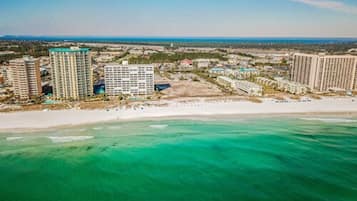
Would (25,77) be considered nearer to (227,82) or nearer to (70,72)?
(70,72)

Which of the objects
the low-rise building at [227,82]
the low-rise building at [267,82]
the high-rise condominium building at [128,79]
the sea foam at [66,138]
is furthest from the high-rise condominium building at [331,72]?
the sea foam at [66,138]

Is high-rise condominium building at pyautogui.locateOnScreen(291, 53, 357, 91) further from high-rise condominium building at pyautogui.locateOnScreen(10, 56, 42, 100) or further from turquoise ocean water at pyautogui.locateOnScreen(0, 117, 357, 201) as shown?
high-rise condominium building at pyautogui.locateOnScreen(10, 56, 42, 100)

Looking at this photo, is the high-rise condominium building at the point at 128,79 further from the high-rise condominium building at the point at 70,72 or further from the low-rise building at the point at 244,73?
the low-rise building at the point at 244,73

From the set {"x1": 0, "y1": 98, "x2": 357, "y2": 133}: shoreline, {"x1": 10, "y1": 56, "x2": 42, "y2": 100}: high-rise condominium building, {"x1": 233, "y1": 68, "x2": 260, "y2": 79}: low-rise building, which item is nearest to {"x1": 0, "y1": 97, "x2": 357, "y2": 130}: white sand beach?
{"x1": 0, "y1": 98, "x2": 357, "y2": 133}: shoreline

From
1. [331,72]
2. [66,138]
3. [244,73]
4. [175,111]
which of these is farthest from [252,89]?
[66,138]

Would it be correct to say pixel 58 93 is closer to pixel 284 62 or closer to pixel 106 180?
pixel 106 180
